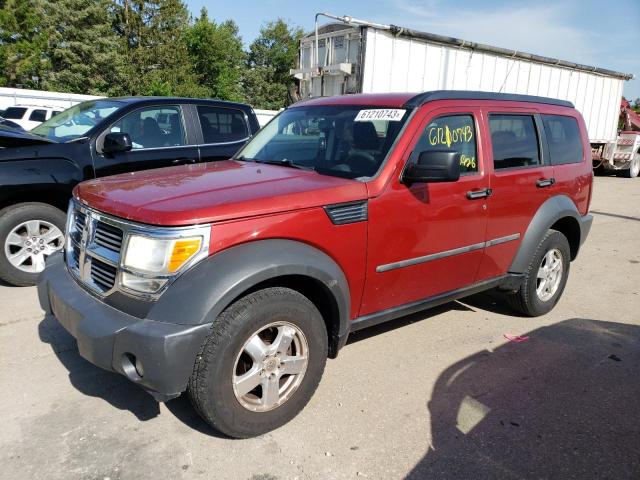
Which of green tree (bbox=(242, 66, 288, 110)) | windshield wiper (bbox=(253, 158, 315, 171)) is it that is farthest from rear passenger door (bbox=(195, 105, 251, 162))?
green tree (bbox=(242, 66, 288, 110))

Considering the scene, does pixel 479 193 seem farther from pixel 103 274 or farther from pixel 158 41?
pixel 158 41

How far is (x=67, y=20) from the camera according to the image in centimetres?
3222

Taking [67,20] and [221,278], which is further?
[67,20]

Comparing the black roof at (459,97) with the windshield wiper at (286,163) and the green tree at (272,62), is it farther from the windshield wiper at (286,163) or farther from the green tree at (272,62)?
the green tree at (272,62)

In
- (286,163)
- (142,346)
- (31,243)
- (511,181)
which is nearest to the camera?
(142,346)

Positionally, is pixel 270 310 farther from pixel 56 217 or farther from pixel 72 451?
pixel 56 217

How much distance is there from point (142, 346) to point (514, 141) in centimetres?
320

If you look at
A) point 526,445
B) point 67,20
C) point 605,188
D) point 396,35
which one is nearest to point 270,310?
point 526,445

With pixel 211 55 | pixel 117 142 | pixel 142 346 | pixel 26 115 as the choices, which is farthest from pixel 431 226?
pixel 211 55

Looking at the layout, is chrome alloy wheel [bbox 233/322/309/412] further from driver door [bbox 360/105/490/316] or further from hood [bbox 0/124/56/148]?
hood [bbox 0/124/56/148]

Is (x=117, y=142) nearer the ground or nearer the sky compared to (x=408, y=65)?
nearer the ground

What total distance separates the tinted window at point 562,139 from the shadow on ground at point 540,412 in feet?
5.16

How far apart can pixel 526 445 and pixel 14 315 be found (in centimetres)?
403

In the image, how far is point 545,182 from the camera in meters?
4.23
